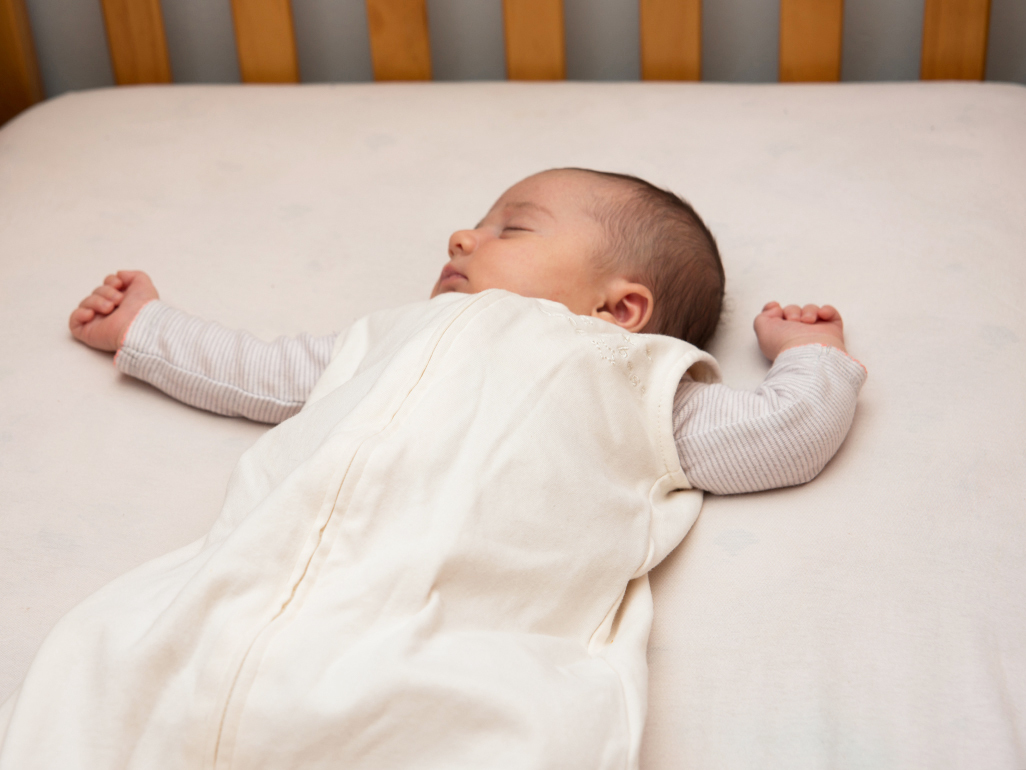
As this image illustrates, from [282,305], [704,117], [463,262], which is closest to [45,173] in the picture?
[282,305]

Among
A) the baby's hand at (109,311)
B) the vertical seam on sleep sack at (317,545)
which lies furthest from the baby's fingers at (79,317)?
the vertical seam on sleep sack at (317,545)

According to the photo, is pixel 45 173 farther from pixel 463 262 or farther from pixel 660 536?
pixel 660 536

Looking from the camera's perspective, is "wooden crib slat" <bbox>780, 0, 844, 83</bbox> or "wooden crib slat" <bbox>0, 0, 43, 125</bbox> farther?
"wooden crib slat" <bbox>0, 0, 43, 125</bbox>

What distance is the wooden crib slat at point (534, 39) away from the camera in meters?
1.41

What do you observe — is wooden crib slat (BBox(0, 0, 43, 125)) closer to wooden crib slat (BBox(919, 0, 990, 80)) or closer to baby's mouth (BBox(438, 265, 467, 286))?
baby's mouth (BBox(438, 265, 467, 286))

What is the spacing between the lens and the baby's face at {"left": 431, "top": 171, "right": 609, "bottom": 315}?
88cm

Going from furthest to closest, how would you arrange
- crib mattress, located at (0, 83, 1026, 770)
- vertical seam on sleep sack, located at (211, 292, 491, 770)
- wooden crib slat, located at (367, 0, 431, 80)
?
wooden crib slat, located at (367, 0, 431, 80) → crib mattress, located at (0, 83, 1026, 770) → vertical seam on sleep sack, located at (211, 292, 491, 770)

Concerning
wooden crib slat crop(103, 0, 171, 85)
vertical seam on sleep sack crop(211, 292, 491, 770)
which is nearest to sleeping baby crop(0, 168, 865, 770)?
vertical seam on sleep sack crop(211, 292, 491, 770)

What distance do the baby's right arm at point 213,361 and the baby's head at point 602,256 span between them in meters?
0.16

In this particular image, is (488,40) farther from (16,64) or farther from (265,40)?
(16,64)

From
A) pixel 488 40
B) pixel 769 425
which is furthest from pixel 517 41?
pixel 769 425

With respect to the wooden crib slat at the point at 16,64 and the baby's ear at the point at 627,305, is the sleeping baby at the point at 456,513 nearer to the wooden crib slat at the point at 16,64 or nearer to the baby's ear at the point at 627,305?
the baby's ear at the point at 627,305

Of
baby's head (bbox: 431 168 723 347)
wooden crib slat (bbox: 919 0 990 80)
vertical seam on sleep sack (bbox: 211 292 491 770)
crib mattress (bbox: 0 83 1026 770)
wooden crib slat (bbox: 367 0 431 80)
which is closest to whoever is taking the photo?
vertical seam on sleep sack (bbox: 211 292 491 770)

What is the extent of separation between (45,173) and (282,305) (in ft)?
1.45
